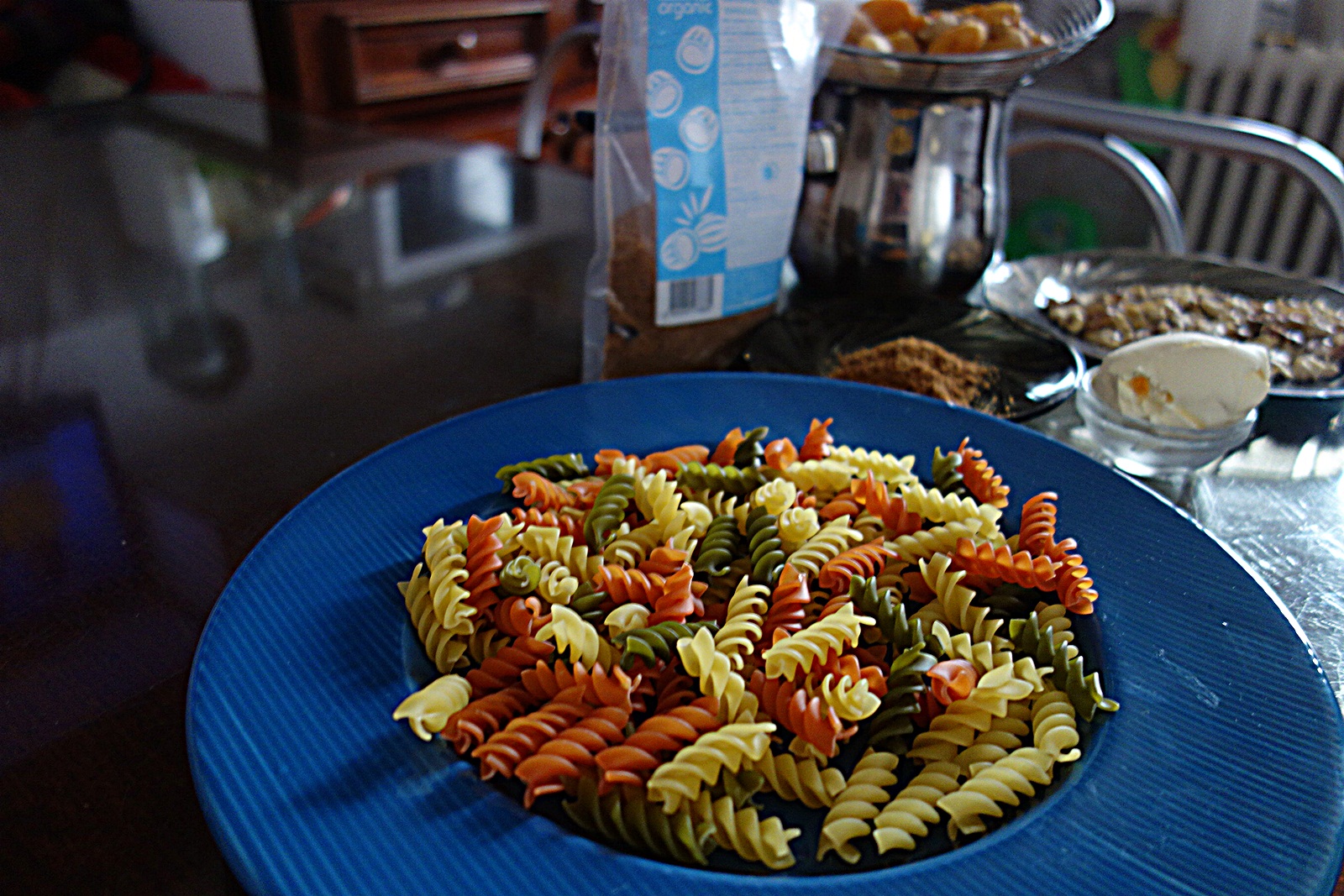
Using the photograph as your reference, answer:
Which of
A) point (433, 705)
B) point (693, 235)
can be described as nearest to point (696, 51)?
point (693, 235)

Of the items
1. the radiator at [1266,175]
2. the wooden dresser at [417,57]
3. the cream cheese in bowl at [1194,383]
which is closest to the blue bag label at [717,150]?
the cream cheese in bowl at [1194,383]

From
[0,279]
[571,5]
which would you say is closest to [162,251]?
[0,279]

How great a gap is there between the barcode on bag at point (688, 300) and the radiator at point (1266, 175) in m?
2.71

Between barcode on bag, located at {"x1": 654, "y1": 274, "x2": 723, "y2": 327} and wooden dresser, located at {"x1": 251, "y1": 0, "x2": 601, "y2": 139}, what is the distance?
188 centimetres

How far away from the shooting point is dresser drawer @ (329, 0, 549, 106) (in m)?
2.93

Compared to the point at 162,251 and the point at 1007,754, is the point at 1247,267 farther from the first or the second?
the point at 162,251

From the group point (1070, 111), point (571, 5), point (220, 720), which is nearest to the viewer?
point (220, 720)

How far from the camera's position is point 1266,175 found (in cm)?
337

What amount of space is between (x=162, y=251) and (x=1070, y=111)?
1713mm

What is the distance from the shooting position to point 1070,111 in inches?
74.7

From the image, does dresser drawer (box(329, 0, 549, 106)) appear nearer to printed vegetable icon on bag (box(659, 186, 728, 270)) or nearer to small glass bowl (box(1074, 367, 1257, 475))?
printed vegetable icon on bag (box(659, 186, 728, 270))

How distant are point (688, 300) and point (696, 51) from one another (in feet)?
0.90

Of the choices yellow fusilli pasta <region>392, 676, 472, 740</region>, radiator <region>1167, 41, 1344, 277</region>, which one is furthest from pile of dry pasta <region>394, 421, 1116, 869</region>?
radiator <region>1167, 41, 1344, 277</region>

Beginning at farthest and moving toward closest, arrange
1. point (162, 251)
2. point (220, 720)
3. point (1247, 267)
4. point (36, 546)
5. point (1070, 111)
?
point (1070, 111) → point (162, 251) → point (1247, 267) → point (36, 546) → point (220, 720)
